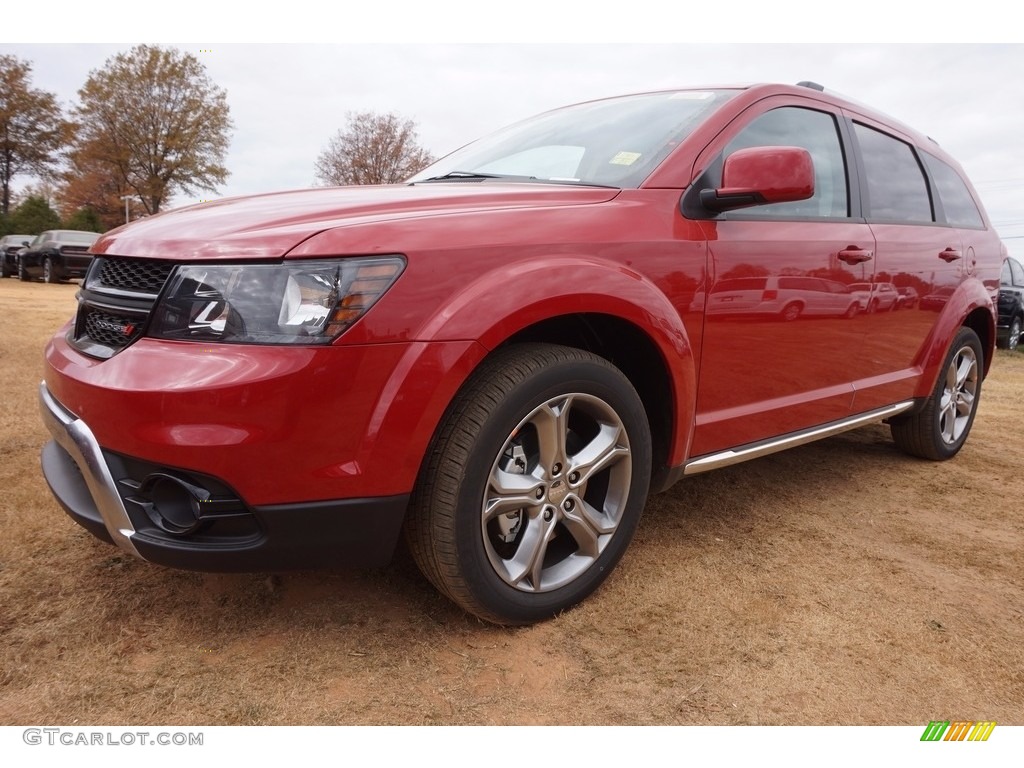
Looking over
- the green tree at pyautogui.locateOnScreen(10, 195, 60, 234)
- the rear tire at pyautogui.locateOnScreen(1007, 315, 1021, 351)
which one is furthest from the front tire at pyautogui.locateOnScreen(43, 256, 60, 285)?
the rear tire at pyautogui.locateOnScreen(1007, 315, 1021, 351)

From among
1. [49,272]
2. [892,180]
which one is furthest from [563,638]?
[49,272]

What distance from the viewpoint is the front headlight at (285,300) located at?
1710 mm

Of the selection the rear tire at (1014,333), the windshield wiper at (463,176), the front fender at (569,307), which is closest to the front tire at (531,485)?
the front fender at (569,307)

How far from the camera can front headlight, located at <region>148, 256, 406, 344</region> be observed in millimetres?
1710

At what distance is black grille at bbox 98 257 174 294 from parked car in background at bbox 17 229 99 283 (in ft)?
61.8

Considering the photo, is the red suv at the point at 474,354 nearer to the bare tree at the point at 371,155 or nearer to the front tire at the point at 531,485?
the front tire at the point at 531,485

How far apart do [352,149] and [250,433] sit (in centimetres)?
3427

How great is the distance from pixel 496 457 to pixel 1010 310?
14129 mm

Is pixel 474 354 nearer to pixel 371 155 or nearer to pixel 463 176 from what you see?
pixel 463 176

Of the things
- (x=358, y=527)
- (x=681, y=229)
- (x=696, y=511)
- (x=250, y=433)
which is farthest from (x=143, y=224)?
(x=696, y=511)

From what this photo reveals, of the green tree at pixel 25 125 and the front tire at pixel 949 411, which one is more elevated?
the green tree at pixel 25 125

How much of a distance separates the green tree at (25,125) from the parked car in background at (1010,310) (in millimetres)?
36198
